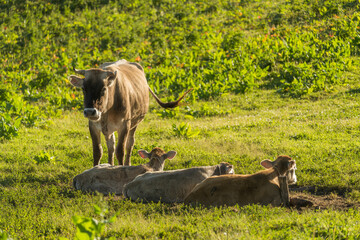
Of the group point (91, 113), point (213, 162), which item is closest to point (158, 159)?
point (213, 162)

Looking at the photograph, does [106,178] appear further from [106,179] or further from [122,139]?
[122,139]

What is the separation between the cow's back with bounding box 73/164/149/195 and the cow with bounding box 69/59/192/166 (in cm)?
101

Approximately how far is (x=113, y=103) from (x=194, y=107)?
7865 millimetres

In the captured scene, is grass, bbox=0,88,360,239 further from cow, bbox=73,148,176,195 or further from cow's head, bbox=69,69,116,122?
cow's head, bbox=69,69,116,122

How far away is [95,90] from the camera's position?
10242mm

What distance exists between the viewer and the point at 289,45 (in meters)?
22.0

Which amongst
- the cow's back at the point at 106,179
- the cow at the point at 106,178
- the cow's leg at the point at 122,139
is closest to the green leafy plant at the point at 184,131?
the cow's leg at the point at 122,139

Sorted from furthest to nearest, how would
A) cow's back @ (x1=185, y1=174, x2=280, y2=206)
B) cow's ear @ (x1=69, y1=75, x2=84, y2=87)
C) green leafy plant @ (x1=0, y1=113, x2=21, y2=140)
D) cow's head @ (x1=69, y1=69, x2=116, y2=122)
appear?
green leafy plant @ (x1=0, y1=113, x2=21, y2=140)
cow's ear @ (x1=69, y1=75, x2=84, y2=87)
cow's head @ (x1=69, y1=69, x2=116, y2=122)
cow's back @ (x1=185, y1=174, x2=280, y2=206)

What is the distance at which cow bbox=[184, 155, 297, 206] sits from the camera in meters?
8.78

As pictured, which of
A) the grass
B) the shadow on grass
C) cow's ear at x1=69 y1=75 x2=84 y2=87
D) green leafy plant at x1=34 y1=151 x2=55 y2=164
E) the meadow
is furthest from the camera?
green leafy plant at x1=34 y1=151 x2=55 y2=164

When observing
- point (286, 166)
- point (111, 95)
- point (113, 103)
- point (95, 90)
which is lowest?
point (286, 166)

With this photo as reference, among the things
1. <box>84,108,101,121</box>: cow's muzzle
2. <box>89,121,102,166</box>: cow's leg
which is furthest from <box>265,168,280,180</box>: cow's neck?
<box>89,121,102,166</box>: cow's leg

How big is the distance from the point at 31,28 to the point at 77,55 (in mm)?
4158

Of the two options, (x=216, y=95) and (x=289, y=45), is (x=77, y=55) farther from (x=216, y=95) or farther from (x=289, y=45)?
(x=289, y=45)
